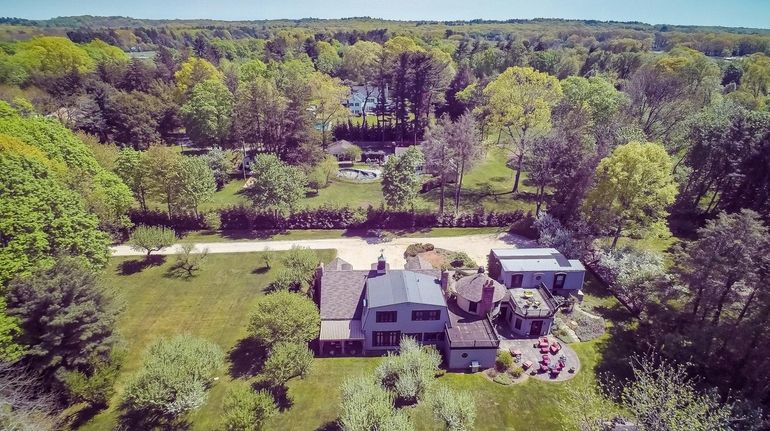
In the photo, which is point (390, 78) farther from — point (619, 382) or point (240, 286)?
point (619, 382)

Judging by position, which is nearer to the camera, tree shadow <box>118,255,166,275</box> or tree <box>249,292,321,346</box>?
tree <box>249,292,321,346</box>

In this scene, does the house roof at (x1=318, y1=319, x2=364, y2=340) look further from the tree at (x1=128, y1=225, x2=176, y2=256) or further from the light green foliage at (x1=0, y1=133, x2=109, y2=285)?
the tree at (x1=128, y1=225, x2=176, y2=256)

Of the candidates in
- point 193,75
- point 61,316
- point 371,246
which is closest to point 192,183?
point 371,246

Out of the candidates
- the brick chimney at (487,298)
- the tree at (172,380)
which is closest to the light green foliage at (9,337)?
the tree at (172,380)

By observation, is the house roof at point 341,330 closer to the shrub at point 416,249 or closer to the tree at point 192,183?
the shrub at point 416,249

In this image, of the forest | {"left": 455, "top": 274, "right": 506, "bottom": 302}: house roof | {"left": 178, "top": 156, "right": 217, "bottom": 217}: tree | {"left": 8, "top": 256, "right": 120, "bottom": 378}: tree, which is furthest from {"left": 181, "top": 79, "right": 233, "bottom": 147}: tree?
{"left": 455, "top": 274, "right": 506, "bottom": 302}: house roof

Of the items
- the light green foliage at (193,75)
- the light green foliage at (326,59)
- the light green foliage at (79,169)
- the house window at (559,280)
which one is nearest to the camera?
the house window at (559,280)
